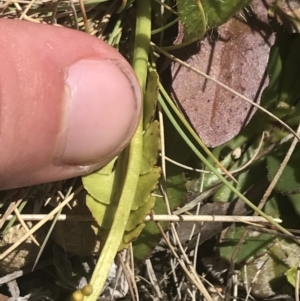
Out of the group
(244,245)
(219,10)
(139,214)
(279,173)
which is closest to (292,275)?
(244,245)

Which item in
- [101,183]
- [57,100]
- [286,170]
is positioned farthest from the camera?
[286,170]

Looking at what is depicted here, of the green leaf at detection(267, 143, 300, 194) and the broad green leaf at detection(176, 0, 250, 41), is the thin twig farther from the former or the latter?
the broad green leaf at detection(176, 0, 250, 41)

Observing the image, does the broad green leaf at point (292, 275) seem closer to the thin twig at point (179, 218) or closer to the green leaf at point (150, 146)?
the thin twig at point (179, 218)

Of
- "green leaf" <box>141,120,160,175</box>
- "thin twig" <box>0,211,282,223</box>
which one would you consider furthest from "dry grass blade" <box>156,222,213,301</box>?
"green leaf" <box>141,120,160,175</box>

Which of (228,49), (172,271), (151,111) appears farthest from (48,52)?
(172,271)

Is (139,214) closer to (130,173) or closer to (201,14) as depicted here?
(130,173)

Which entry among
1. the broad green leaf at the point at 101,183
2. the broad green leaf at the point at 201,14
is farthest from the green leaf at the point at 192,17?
the broad green leaf at the point at 101,183
